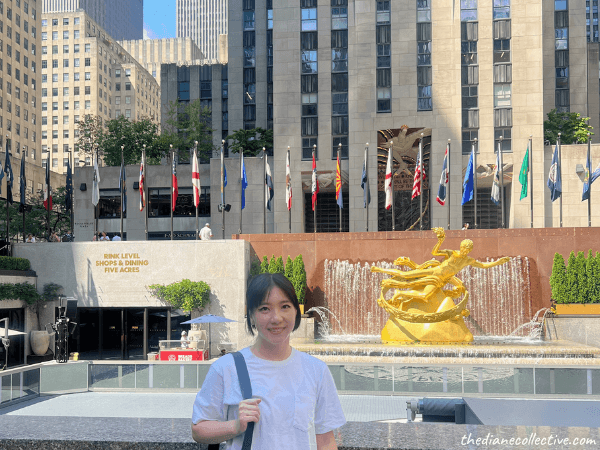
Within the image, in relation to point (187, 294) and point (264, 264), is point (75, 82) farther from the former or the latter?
point (187, 294)

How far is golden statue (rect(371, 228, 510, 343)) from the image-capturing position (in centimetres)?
2419

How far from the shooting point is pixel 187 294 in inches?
1176

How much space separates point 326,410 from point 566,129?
55.4m

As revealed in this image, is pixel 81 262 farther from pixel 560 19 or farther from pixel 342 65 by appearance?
pixel 560 19

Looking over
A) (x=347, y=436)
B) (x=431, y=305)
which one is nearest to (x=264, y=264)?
(x=431, y=305)

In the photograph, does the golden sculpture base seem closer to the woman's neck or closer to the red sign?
the red sign

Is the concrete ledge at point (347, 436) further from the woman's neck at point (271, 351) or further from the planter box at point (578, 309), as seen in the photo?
the planter box at point (578, 309)

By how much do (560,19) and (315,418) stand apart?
69660 mm

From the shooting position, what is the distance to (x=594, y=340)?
88.5 ft

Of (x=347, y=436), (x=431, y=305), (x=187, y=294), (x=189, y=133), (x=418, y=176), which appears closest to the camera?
(x=347, y=436)

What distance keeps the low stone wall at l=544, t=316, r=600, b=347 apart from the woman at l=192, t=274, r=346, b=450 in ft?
86.4

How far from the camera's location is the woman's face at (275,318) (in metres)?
3.42

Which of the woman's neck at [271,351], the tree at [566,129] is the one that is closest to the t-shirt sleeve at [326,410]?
the woman's neck at [271,351]

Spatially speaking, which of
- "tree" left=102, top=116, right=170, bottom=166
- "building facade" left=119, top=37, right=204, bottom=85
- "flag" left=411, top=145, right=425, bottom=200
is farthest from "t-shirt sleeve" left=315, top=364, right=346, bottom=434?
"building facade" left=119, top=37, right=204, bottom=85
